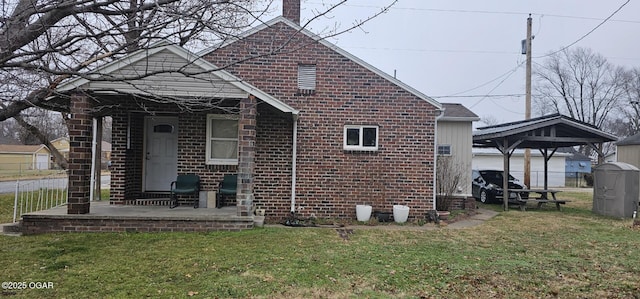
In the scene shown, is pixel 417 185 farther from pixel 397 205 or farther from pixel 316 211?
pixel 316 211

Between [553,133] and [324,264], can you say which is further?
[553,133]

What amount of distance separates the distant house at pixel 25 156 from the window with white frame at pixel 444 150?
53.1m

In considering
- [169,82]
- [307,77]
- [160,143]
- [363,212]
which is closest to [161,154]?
[160,143]

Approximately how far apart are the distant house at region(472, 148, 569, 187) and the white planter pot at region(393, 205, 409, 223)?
65.1ft

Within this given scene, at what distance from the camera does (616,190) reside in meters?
12.0

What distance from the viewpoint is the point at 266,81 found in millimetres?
10148

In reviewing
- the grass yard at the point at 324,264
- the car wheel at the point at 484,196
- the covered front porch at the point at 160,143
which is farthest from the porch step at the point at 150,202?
the car wheel at the point at 484,196

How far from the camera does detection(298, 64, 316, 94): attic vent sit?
402 inches

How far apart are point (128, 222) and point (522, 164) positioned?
93.6ft

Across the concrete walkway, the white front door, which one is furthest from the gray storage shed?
the white front door

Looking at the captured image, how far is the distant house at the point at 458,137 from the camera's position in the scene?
1293 centimetres

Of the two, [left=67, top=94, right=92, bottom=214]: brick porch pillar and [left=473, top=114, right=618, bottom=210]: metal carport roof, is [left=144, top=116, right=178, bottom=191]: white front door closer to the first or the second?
[left=67, top=94, right=92, bottom=214]: brick porch pillar

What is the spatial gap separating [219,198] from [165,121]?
104 inches

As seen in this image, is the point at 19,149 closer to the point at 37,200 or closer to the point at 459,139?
the point at 37,200
